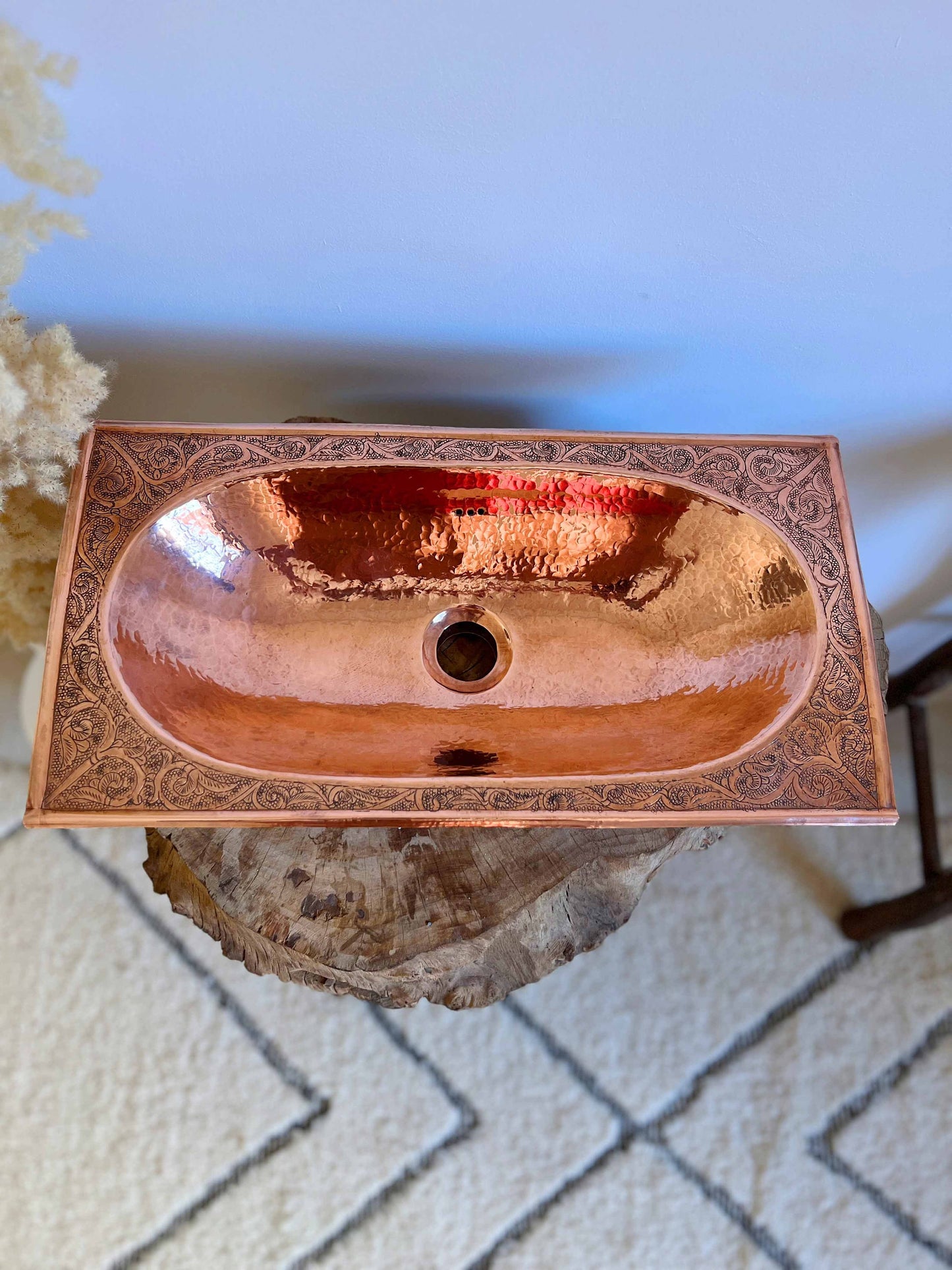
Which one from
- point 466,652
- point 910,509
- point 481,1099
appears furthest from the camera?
point 481,1099

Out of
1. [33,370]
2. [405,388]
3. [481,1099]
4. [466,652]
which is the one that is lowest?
[481,1099]

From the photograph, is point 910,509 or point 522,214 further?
point 910,509

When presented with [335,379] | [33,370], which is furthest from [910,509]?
[33,370]

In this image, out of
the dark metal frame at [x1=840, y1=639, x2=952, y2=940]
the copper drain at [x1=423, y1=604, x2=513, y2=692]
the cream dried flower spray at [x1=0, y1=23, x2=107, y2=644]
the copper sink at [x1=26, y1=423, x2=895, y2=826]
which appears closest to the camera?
the cream dried flower spray at [x1=0, y1=23, x2=107, y2=644]

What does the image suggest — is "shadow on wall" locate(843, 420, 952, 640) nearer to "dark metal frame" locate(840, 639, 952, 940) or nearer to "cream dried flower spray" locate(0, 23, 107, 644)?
"dark metal frame" locate(840, 639, 952, 940)

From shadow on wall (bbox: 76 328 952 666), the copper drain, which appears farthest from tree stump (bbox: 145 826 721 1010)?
shadow on wall (bbox: 76 328 952 666)

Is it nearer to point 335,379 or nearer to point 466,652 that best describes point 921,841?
point 466,652

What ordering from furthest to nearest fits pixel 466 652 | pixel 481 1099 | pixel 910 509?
pixel 481 1099 < pixel 910 509 < pixel 466 652

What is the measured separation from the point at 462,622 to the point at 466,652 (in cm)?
3

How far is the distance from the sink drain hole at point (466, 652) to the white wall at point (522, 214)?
260 mm

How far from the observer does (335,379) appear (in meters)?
0.93

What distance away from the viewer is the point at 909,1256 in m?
1.16

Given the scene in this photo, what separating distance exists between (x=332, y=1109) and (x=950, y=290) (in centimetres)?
128

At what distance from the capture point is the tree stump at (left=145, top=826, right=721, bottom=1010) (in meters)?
0.77
